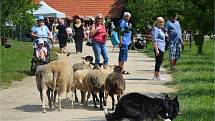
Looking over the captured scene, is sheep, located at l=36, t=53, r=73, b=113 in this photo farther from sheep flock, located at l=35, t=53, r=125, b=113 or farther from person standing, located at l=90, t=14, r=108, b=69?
person standing, located at l=90, t=14, r=108, b=69

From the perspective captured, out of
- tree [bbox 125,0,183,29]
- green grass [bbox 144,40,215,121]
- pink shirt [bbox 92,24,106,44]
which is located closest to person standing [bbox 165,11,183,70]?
green grass [bbox 144,40,215,121]

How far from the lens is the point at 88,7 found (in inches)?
2896

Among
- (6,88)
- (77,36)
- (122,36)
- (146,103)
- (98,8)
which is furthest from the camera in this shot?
(98,8)

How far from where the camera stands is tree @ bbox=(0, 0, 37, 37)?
21.8 meters

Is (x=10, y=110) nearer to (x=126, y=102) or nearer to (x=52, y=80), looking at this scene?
(x=52, y=80)

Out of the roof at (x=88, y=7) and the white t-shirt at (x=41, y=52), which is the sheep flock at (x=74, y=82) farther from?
the roof at (x=88, y=7)

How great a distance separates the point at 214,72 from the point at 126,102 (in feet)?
32.7

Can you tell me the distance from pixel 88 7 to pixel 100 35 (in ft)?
192

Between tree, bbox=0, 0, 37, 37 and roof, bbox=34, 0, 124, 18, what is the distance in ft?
142

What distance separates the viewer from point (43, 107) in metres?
11.6

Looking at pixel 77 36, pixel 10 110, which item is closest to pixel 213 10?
pixel 10 110

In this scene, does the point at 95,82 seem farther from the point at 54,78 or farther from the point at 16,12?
the point at 16,12

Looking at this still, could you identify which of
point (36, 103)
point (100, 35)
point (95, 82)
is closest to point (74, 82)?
point (95, 82)

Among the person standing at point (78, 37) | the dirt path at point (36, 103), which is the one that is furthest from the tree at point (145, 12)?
the dirt path at point (36, 103)
